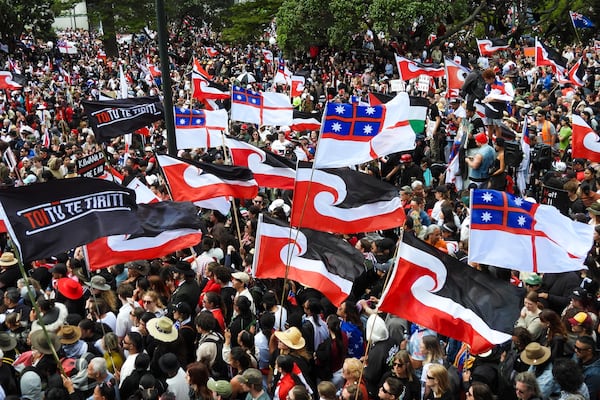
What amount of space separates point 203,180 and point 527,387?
5249mm

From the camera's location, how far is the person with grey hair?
586 cm

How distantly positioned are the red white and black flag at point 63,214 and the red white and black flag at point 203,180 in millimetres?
2411

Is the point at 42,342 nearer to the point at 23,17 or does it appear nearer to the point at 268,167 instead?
the point at 268,167

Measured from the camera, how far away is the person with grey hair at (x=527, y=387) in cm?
586

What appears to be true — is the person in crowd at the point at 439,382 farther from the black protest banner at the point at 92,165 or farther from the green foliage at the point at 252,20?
the green foliage at the point at 252,20

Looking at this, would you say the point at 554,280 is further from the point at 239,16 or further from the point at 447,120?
the point at 239,16

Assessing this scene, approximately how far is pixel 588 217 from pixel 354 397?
5.20m

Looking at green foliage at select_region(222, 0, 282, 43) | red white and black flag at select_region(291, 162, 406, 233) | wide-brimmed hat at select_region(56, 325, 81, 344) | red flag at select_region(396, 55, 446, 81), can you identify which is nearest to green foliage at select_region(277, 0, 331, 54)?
green foliage at select_region(222, 0, 282, 43)

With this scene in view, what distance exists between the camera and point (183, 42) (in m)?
48.8

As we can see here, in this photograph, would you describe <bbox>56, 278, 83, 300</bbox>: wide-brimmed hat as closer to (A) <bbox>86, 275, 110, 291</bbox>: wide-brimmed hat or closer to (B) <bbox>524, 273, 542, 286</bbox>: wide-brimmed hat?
(A) <bbox>86, 275, 110, 291</bbox>: wide-brimmed hat

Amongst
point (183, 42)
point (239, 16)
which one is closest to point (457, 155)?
point (239, 16)

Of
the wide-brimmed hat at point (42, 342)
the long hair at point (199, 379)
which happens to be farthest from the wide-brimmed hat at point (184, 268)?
the long hair at point (199, 379)

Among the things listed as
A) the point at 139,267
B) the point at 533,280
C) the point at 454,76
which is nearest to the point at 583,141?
the point at 533,280

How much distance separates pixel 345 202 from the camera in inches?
330
